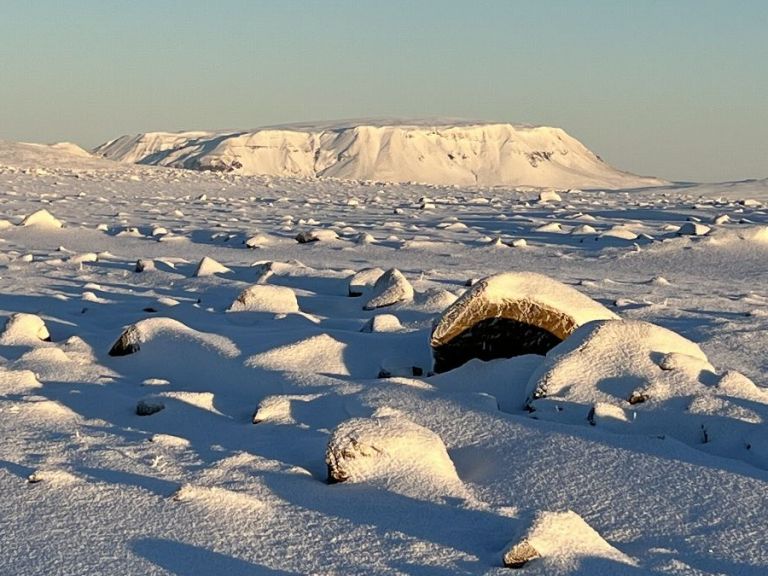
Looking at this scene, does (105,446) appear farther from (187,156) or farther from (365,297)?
(187,156)

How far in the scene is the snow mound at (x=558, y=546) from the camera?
2.52 m

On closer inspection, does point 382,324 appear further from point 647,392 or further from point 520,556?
point 520,556

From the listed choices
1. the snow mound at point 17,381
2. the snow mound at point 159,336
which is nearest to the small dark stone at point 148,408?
the snow mound at point 17,381

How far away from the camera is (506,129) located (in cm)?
14950

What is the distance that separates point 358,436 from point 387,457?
0.37 ft

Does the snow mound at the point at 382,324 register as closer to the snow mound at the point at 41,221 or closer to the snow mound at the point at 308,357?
the snow mound at the point at 308,357

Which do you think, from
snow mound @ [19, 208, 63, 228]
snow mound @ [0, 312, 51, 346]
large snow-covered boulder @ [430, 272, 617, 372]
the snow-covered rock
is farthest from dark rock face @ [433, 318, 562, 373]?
snow mound @ [19, 208, 63, 228]

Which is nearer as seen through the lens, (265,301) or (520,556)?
(520,556)

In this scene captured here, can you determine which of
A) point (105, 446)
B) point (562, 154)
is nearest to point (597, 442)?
A: point (105, 446)

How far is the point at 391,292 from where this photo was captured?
248 inches

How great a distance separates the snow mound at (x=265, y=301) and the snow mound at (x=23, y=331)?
1140 millimetres

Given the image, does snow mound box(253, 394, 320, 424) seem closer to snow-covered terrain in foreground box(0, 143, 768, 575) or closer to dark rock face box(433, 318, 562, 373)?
snow-covered terrain in foreground box(0, 143, 768, 575)

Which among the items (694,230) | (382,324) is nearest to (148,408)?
(382,324)

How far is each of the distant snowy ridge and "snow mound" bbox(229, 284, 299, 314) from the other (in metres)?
116
